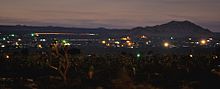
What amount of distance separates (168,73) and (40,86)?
16.3 m

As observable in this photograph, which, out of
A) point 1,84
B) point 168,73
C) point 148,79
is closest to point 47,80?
point 1,84

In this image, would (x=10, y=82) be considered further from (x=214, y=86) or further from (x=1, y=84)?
(x=214, y=86)

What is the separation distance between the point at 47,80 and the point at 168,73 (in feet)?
45.3

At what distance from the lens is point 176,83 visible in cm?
3819

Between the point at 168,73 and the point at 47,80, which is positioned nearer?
the point at 47,80

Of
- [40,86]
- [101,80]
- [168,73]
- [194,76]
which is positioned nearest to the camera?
[40,86]

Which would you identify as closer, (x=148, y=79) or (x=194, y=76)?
(x=148, y=79)

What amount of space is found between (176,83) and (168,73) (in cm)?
861

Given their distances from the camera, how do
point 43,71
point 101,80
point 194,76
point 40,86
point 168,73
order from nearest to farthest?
point 40,86 → point 101,80 → point 194,76 → point 168,73 → point 43,71

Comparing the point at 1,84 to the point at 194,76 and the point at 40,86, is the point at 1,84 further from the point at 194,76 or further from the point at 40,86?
the point at 194,76

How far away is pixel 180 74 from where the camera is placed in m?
45.8

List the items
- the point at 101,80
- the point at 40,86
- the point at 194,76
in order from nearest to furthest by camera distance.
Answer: the point at 40,86, the point at 101,80, the point at 194,76

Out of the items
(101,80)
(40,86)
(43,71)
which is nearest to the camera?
(40,86)

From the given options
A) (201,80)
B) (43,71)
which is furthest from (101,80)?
(43,71)
